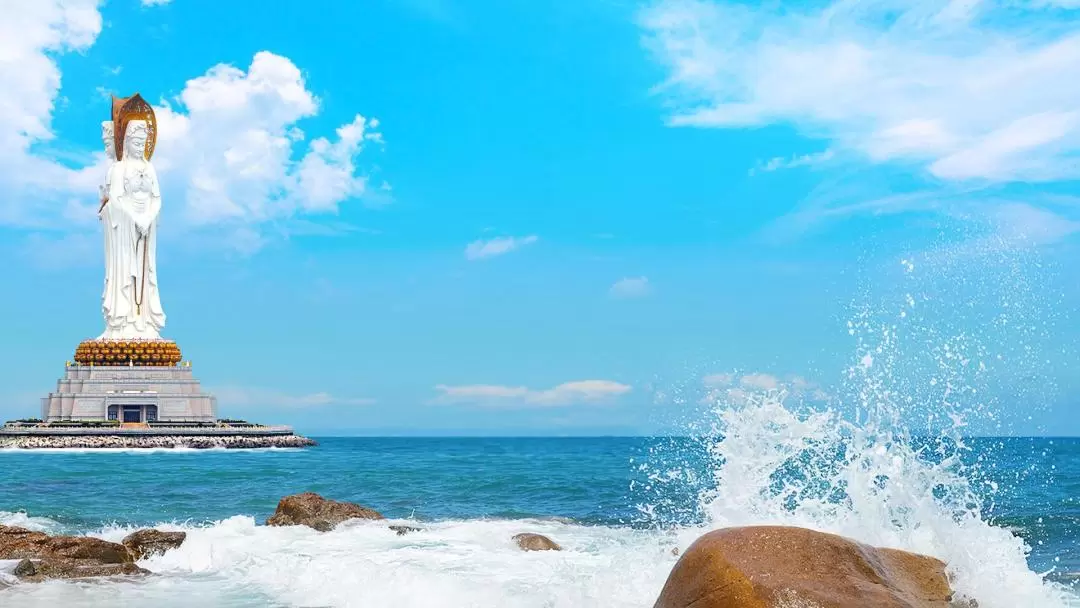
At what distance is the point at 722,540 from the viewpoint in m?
9.49

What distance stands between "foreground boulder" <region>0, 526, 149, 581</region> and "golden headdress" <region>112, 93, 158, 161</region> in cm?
6554

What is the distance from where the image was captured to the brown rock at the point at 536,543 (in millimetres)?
17734

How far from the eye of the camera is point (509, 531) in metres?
20.3

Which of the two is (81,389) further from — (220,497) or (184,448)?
(220,497)

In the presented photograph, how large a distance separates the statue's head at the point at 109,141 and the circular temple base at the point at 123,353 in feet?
46.3

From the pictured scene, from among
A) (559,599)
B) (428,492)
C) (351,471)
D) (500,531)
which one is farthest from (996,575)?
(351,471)

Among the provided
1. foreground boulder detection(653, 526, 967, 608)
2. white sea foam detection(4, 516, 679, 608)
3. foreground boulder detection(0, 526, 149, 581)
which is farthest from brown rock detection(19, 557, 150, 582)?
foreground boulder detection(653, 526, 967, 608)

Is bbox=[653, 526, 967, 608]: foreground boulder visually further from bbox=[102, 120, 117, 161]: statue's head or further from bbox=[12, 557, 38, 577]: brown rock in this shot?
bbox=[102, 120, 117, 161]: statue's head

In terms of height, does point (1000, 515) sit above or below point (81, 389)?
below

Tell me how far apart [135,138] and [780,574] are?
75134 mm

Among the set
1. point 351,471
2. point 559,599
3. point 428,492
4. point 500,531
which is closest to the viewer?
point 559,599

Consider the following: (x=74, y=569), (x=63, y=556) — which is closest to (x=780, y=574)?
(x=74, y=569)

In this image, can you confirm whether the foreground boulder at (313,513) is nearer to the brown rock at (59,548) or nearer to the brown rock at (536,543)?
the brown rock at (536,543)

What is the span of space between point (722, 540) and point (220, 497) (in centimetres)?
2374
